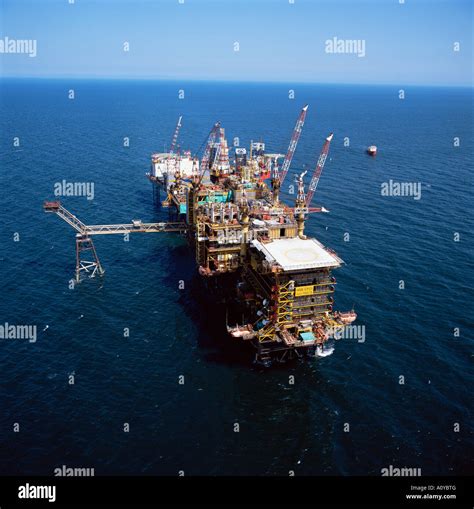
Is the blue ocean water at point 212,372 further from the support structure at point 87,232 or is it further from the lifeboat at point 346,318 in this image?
the lifeboat at point 346,318

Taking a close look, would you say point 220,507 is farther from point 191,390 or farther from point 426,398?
point 426,398

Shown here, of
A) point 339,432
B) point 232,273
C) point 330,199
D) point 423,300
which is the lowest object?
point 339,432

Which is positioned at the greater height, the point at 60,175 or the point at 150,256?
the point at 60,175

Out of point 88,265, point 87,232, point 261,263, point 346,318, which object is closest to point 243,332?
point 261,263

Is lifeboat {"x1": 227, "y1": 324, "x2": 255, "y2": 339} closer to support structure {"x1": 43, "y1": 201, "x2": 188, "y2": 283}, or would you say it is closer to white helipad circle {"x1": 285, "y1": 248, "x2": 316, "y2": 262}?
white helipad circle {"x1": 285, "y1": 248, "x2": 316, "y2": 262}

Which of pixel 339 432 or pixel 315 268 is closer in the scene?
pixel 339 432

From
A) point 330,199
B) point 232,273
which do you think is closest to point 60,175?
point 330,199
